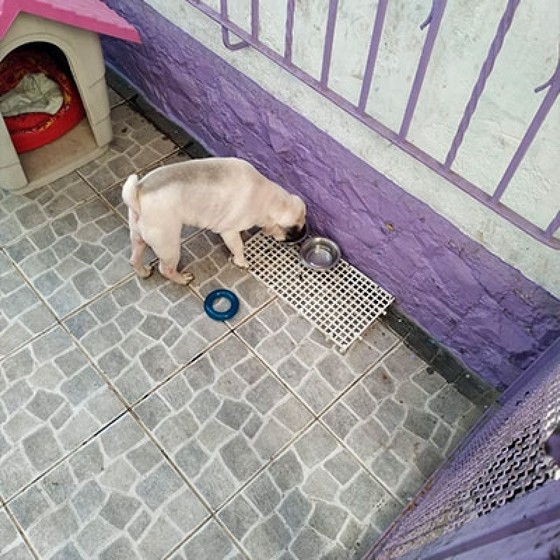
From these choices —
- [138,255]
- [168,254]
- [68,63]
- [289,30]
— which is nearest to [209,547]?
[168,254]

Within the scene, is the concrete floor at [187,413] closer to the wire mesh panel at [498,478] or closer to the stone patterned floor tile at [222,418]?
the stone patterned floor tile at [222,418]

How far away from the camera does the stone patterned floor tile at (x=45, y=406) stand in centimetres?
253

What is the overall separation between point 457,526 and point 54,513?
72.2 inches

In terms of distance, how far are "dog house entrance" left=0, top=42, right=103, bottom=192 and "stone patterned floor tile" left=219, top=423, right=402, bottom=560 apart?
86.5 inches

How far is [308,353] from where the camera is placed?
291 cm

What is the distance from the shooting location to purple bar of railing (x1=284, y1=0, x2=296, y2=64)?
2.39m

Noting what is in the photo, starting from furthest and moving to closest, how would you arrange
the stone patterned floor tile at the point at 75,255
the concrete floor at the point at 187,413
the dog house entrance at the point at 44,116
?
the dog house entrance at the point at 44,116
the stone patterned floor tile at the point at 75,255
the concrete floor at the point at 187,413

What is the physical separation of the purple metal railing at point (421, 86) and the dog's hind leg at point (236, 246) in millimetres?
858

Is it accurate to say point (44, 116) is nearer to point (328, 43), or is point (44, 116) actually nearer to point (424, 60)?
point (328, 43)

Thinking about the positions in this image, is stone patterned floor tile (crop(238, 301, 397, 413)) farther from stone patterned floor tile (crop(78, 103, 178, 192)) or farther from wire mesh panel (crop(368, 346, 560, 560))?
stone patterned floor tile (crop(78, 103, 178, 192))

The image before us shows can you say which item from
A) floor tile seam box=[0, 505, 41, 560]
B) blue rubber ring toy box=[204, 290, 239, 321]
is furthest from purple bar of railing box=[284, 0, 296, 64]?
floor tile seam box=[0, 505, 41, 560]

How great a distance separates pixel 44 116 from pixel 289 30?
170cm

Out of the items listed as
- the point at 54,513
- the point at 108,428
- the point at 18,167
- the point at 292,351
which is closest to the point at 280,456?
the point at 292,351

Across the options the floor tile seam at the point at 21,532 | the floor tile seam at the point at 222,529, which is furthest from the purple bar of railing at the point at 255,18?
the floor tile seam at the point at 21,532
